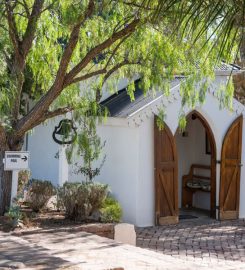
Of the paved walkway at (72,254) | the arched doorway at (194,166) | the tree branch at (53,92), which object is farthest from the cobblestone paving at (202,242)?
the tree branch at (53,92)

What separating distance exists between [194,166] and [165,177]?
309 cm

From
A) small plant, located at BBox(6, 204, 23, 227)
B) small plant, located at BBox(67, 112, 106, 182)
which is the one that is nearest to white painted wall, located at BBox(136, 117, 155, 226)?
small plant, located at BBox(67, 112, 106, 182)

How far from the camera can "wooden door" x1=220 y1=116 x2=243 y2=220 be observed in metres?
13.9

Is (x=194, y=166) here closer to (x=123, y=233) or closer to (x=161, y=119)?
(x=161, y=119)

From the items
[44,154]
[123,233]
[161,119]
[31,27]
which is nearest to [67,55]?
[31,27]

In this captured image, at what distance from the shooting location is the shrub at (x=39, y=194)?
11.3 metres

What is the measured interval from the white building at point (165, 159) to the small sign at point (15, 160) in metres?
3.41

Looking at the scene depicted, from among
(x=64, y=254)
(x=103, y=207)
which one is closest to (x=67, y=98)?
(x=103, y=207)

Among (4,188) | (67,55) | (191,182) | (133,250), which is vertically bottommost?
(133,250)

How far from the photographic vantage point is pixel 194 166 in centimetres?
1592

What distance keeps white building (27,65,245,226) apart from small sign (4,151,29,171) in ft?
11.2

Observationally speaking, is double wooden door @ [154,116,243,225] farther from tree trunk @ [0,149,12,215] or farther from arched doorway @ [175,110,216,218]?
tree trunk @ [0,149,12,215]

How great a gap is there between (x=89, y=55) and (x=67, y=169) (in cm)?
540

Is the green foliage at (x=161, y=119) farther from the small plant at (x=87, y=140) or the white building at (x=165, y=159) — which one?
the small plant at (x=87, y=140)
